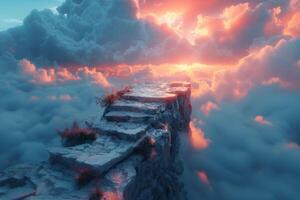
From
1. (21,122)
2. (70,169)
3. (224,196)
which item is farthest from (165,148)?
(21,122)

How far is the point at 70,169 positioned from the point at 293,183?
54550 mm

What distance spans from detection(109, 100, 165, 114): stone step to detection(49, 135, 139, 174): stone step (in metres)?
2.22

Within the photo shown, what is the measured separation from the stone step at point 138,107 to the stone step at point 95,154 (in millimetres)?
2217

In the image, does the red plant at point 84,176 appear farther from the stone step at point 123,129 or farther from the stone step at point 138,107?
the stone step at point 138,107

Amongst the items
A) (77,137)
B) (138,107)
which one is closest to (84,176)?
(77,137)

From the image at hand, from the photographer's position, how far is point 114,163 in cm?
723

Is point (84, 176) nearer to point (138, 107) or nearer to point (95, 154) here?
point (95, 154)

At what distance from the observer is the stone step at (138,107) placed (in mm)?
10539

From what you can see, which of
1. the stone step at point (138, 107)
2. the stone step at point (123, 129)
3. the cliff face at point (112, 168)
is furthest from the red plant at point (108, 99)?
the stone step at point (123, 129)

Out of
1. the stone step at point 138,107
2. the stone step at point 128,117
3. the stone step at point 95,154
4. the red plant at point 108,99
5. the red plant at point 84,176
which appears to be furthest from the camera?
the red plant at point 108,99

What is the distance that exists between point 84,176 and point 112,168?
859 millimetres

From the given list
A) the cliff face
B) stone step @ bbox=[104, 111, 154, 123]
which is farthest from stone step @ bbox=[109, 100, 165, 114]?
stone step @ bbox=[104, 111, 154, 123]

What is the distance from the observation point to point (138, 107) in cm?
1074

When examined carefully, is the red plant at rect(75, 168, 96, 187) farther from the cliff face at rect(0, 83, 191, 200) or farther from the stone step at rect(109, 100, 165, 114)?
the stone step at rect(109, 100, 165, 114)
